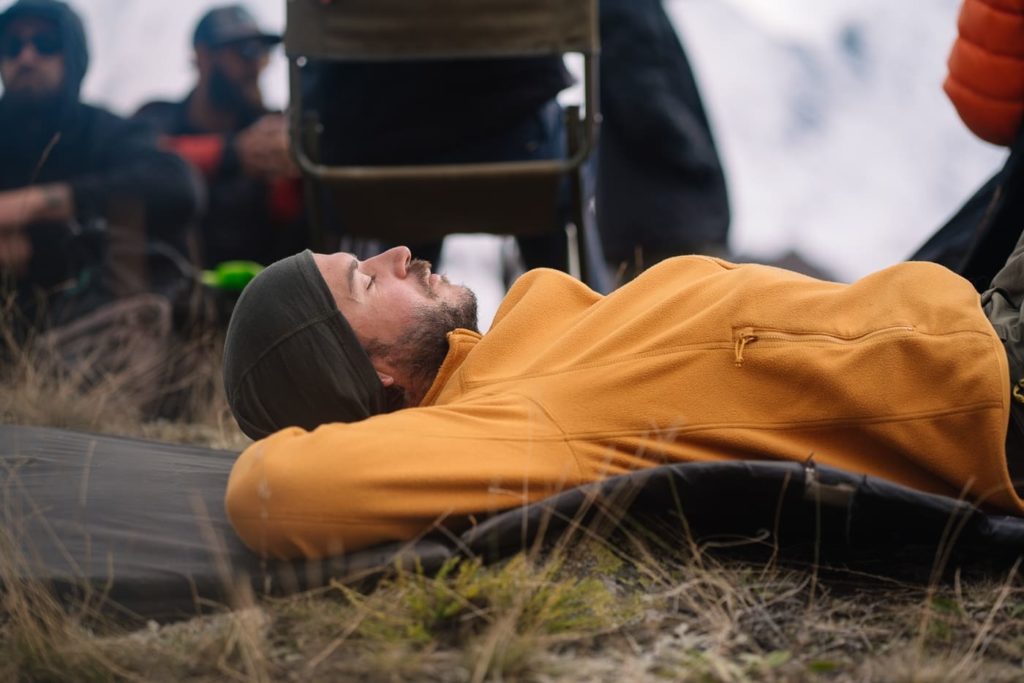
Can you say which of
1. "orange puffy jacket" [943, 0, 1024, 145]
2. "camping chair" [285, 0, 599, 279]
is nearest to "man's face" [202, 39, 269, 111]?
"camping chair" [285, 0, 599, 279]

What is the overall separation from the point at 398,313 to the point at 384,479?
0.49 meters

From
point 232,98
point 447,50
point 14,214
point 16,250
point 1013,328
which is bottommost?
point 16,250

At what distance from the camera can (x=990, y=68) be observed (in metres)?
2.88

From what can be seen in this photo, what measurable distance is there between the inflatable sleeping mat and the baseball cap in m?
3.76

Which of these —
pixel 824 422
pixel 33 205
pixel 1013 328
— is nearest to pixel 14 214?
pixel 33 205

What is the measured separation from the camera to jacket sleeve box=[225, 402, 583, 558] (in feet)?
5.97

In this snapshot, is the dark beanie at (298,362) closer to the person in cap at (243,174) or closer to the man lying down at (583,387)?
the man lying down at (583,387)

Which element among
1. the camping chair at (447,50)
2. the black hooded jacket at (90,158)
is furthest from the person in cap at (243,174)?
the camping chair at (447,50)

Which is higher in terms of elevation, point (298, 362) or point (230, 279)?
point (298, 362)

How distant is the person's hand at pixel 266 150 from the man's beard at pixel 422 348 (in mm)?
2821

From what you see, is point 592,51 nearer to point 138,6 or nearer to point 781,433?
point 781,433

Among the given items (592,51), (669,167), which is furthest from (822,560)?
(669,167)

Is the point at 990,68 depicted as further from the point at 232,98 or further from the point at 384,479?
the point at 232,98

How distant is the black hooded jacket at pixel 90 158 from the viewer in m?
4.52
